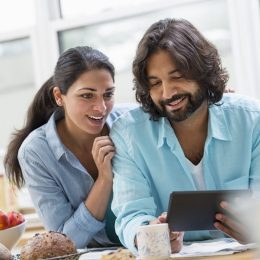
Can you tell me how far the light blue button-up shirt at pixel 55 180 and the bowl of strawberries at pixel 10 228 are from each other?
0.54ft

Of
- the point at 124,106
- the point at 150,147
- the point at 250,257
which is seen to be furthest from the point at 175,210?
the point at 124,106

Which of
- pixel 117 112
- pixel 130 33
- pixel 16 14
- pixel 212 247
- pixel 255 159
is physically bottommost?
pixel 212 247

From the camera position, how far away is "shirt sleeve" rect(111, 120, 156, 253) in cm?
183

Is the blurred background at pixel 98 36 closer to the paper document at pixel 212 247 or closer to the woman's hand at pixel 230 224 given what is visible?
the paper document at pixel 212 247

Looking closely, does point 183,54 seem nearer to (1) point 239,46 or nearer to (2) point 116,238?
(2) point 116,238

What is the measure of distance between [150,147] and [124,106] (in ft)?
1.81

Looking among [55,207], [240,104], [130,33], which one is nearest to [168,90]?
[240,104]

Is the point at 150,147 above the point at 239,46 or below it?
below

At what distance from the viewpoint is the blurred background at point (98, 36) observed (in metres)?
3.23

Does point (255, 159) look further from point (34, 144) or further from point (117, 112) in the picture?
point (34, 144)

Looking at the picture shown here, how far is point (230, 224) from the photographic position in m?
1.65

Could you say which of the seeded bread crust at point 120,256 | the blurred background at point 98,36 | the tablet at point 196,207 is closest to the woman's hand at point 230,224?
the tablet at point 196,207

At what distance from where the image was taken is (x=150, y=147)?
203 cm

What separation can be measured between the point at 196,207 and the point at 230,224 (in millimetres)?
115
